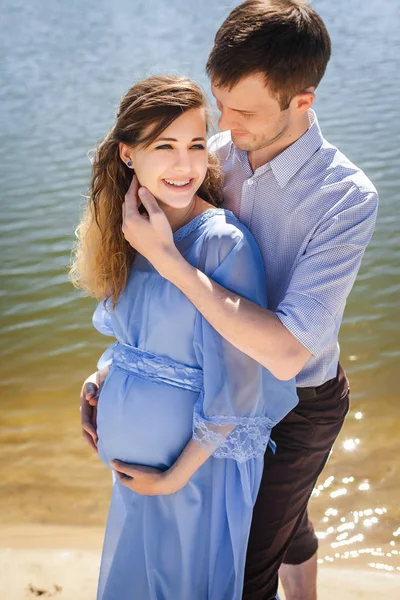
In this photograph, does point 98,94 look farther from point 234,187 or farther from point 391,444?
point 234,187

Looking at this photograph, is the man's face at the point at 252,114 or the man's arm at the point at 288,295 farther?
the man's face at the point at 252,114

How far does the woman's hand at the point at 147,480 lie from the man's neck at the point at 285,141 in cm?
90

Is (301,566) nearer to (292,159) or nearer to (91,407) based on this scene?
(91,407)

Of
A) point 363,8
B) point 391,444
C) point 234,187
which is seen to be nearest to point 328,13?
point 363,8

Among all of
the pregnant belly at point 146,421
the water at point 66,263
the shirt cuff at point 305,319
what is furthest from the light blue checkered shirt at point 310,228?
the water at point 66,263

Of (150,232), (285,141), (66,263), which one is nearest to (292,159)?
(285,141)

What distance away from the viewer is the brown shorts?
239cm

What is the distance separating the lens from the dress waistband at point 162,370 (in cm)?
218

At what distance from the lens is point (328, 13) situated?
13461 mm

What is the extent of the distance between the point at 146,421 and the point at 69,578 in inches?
51.1

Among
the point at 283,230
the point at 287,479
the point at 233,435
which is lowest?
the point at 287,479

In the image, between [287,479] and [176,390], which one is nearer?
[176,390]

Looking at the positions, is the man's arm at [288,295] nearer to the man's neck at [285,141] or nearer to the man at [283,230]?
the man at [283,230]

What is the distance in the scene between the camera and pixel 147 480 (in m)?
2.21
